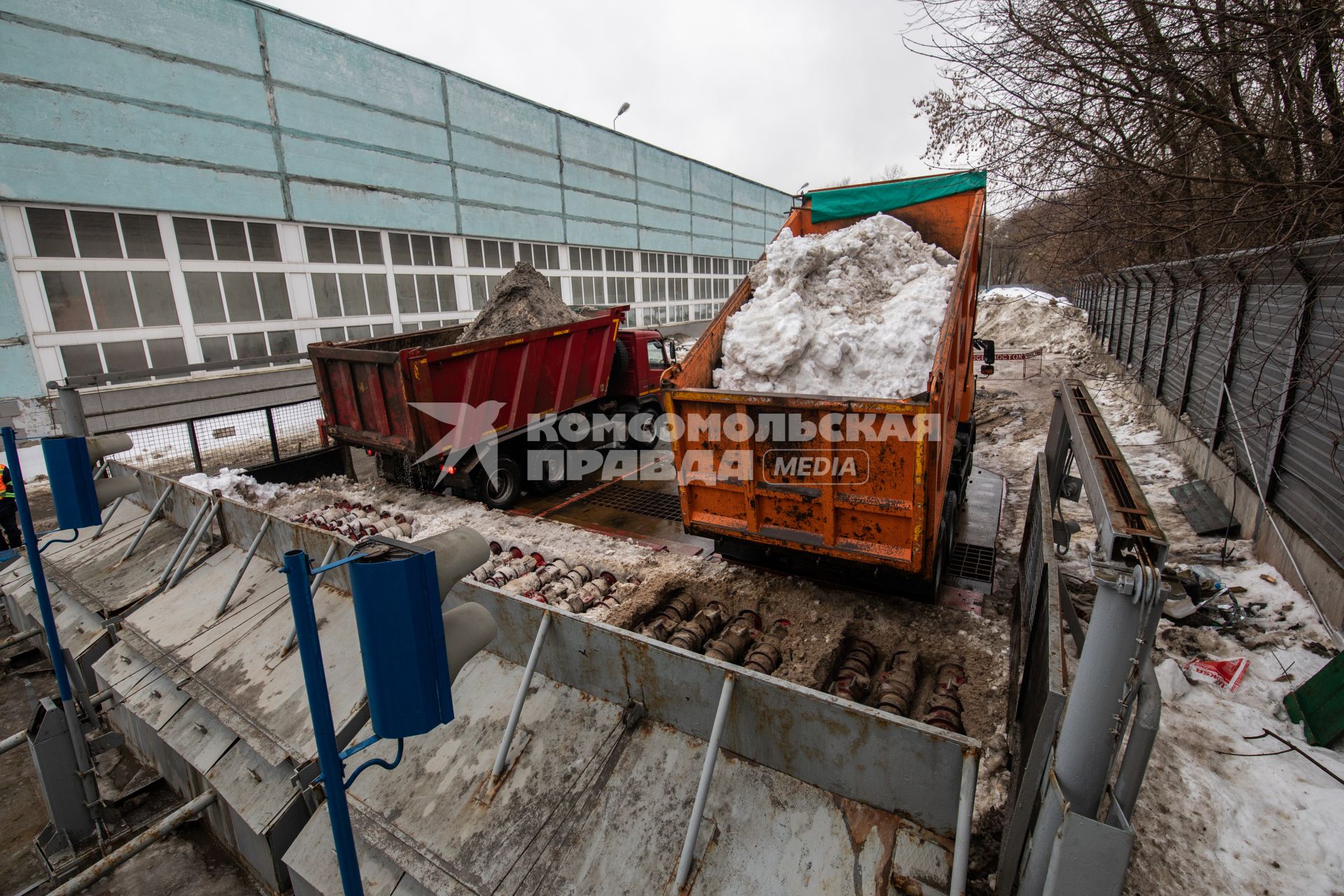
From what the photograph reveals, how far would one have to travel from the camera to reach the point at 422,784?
10.0 feet

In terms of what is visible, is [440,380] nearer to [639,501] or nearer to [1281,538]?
[639,501]

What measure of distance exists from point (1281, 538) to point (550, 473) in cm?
775

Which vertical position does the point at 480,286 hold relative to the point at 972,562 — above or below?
above

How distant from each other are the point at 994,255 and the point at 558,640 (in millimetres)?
57624

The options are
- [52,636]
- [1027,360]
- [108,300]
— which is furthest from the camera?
[1027,360]

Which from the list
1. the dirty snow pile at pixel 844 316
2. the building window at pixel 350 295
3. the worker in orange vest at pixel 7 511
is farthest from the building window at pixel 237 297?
the dirty snow pile at pixel 844 316

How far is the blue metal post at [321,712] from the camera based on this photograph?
1.71 meters

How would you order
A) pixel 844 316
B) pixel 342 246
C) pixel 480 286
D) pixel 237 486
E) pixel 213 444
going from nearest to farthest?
pixel 844 316
pixel 237 486
pixel 213 444
pixel 342 246
pixel 480 286

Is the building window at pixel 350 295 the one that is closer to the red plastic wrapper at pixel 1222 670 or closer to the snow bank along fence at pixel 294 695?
the snow bank along fence at pixel 294 695

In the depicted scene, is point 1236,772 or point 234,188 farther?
point 234,188

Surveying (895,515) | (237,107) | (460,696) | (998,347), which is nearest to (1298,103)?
(895,515)

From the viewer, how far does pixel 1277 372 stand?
5.97 meters

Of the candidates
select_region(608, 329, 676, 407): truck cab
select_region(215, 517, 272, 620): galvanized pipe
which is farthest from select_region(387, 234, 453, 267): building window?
select_region(215, 517, 272, 620): galvanized pipe

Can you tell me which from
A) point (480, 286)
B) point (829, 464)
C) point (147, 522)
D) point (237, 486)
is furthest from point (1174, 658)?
point (480, 286)
